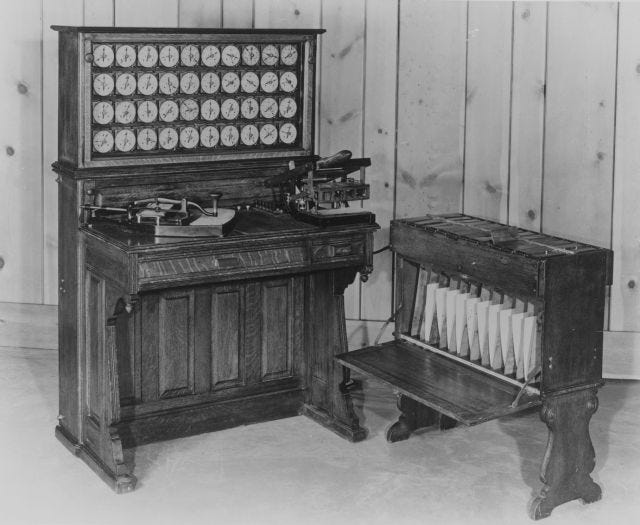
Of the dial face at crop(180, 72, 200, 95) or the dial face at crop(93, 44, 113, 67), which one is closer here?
the dial face at crop(93, 44, 113, 67)

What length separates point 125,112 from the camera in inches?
192

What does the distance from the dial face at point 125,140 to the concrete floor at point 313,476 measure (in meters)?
A: 1.28

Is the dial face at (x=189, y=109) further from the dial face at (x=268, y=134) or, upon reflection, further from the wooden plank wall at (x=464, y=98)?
the wooden plank wall at (x=464, y=98)

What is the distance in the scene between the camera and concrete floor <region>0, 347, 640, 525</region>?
4.46 meters

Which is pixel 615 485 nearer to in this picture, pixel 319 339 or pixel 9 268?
pixel 319 339

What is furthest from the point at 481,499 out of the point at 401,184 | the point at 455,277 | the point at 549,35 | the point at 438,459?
the point at 549,35

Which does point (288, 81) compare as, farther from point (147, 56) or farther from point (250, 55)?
point (147, 56)

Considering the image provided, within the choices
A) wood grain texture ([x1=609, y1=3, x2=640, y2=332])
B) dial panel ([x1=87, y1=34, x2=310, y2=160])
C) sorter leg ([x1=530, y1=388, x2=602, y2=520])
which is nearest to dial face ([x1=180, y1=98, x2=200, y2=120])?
dial panel ([x1=87, y1=34, x2=310, y2=160])

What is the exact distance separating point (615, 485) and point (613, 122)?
204 cm

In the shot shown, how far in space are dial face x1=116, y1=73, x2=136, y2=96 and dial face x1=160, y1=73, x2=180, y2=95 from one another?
132mm

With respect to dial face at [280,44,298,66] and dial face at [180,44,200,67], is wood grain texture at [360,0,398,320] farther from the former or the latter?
dial face at [180,44,200,67]

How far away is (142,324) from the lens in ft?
16.5

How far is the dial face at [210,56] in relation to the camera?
16.5 ft

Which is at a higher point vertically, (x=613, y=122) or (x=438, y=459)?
(x=613, y=122)
